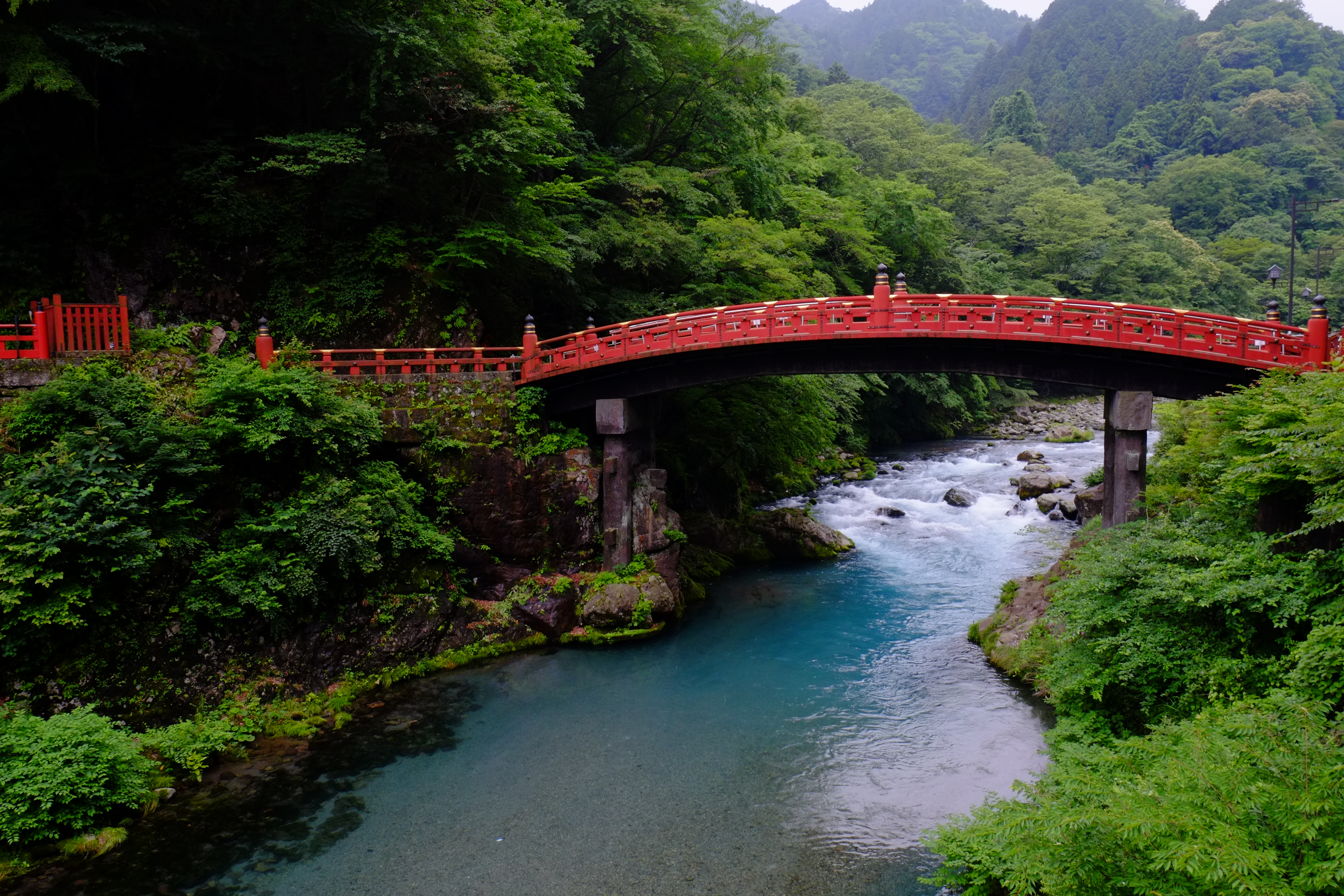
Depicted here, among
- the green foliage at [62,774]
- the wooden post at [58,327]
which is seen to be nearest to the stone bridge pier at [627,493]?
the green foliage at [62,774]

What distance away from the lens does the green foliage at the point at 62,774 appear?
9.95 meters

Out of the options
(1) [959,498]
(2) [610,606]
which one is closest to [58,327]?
(2) [610,606]

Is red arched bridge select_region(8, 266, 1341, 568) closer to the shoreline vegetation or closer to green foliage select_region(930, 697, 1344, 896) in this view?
the shoreline vegetation

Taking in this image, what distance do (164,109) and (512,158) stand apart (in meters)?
8.97

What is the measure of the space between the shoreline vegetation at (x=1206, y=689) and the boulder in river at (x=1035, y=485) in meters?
15.3

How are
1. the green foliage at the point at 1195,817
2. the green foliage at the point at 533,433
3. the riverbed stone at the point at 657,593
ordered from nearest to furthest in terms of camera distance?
the green foliage at the point at 1195,817, the green foliage at the point at 533,433, the riverbed stone at the point at 657,593

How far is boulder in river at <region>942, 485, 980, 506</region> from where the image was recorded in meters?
29.1

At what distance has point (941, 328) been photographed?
16.9 metres

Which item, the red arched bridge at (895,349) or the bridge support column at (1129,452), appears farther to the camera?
the bridge support column at (1129,452)

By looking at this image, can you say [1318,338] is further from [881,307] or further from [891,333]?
Result: [881,307]

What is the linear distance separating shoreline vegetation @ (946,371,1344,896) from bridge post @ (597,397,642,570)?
8.96 metres

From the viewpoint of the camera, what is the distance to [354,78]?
19.8 m

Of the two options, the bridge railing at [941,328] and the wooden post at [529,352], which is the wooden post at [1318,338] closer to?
the bridge railing at [941,328]

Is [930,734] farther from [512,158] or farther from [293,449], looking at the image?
[512,158]
